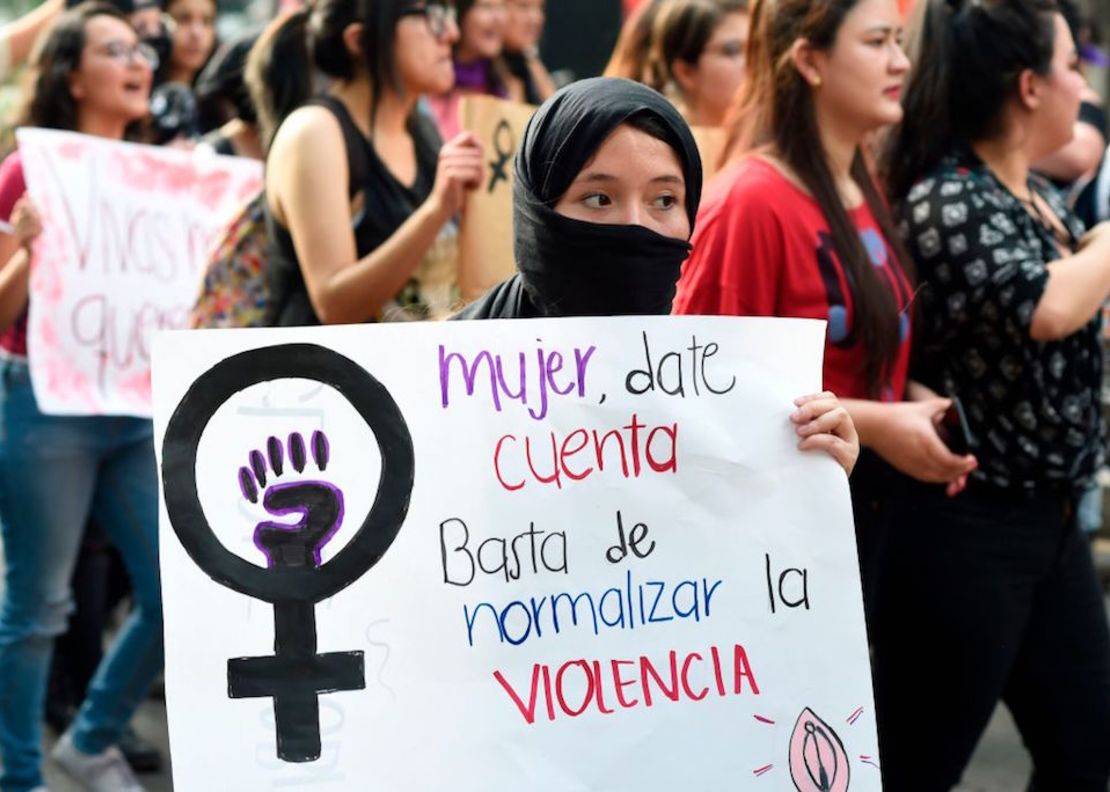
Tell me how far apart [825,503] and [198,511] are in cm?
75

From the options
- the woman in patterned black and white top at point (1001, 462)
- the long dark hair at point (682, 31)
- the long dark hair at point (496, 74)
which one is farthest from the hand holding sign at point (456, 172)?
the long dark hair at point (496, 74)

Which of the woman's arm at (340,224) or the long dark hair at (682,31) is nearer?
the woman's arm at (340,224)

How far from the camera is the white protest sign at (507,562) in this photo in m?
1.98

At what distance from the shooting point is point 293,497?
2.02 metres

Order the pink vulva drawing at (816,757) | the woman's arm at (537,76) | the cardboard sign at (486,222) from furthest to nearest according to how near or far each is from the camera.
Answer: the woman's arm at (537,76)
the cardboard sign at (486,222)
the pink vulva drawing at (816,757)

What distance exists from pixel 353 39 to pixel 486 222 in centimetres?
48

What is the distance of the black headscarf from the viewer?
7.40 ft

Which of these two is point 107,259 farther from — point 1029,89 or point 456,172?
Result: point 1029,89

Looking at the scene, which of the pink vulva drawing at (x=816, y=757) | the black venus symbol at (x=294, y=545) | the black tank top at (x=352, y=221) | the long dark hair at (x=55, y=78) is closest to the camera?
the black venus symbol at (x=294, y=545)

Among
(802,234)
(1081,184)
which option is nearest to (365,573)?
(802,234)

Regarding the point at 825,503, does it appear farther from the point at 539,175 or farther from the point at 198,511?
the point at 198,511

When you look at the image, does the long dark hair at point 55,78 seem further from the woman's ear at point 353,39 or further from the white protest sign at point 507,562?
the white protest sign at point 507,562

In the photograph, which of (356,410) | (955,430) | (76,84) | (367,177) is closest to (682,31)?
(367,177)

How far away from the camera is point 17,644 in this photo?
13.1 feet
